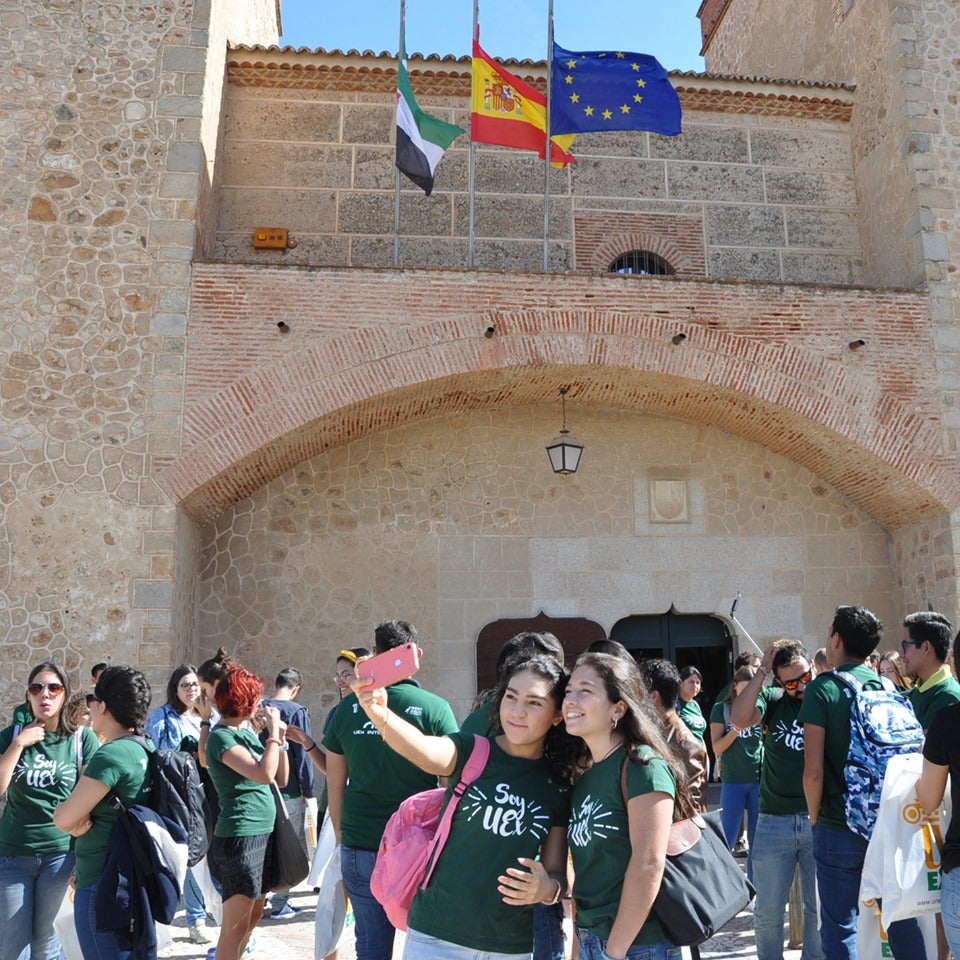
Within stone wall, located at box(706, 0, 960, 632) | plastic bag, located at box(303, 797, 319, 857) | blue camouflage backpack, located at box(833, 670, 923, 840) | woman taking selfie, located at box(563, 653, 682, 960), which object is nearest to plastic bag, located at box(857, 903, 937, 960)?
blue camouflage backpack, located at box(833, 670, 923, 840)

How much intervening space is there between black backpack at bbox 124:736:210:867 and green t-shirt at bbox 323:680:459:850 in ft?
1.93

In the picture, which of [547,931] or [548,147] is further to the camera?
[548,147]

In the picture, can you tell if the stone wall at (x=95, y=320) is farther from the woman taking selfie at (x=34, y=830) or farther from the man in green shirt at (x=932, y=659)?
the man in green shirt at (x=932, y=659)

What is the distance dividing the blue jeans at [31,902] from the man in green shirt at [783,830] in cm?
307

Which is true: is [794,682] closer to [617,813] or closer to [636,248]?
[617,813]

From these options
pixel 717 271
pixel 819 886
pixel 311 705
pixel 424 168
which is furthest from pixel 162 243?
pixel 819 886

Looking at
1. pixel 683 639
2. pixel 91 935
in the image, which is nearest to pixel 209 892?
pixel 91 935

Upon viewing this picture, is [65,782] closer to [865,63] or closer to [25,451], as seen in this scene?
[25,451]

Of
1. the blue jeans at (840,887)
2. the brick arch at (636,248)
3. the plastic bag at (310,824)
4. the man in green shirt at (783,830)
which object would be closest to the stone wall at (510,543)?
the brick arch at (636,248)

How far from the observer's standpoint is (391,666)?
8.35 feet

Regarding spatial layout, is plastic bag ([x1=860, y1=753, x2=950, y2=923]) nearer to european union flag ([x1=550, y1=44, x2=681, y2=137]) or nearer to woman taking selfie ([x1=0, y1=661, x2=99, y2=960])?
woman taking selfie ([x1=0, y1=661, x2=99, y2=960])

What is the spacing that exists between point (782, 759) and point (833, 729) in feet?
2.18

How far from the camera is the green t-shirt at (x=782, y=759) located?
4.51 m

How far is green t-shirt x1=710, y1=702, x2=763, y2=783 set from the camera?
20.7ft
